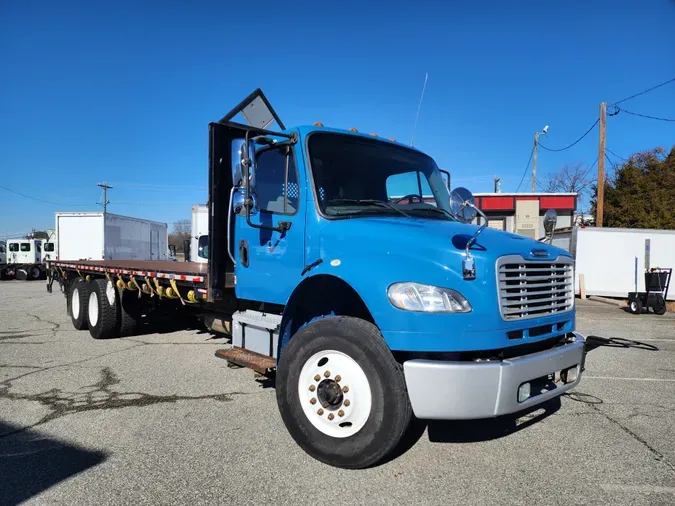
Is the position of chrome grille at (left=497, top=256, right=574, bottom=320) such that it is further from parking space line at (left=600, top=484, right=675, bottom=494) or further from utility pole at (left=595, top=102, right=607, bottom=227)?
utility pole at (left=595, top=102, right=607, bottom=227)

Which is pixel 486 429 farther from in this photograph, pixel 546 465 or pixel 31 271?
pixel 31 271

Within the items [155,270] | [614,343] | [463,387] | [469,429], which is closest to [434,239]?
[463,387]

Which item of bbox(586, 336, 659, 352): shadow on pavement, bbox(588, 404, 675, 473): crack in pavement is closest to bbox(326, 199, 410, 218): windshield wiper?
bbox(588, 404, 675, 473): crack in pavement

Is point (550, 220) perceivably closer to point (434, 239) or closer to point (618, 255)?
point (434, 239)

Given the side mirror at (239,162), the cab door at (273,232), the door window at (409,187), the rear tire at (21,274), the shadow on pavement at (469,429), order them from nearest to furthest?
the shadow on pavement at (469,429) < the cab door at (273,232) < the side mirror at (239,162) < the door window at (409,187) < the rear tire at (21,274)

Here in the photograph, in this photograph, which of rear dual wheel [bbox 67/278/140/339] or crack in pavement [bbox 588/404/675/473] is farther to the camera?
rear dual wheel [bbox 67/278/140/339]

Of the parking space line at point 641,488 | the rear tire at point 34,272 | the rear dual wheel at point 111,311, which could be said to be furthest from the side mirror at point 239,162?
the rear tire at point 34,272

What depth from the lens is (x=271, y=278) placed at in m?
4.46

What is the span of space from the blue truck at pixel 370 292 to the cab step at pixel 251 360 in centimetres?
2

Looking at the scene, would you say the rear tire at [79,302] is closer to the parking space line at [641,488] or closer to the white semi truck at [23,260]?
the parking space line at [641,488]

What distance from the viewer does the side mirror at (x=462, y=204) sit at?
16.5ft

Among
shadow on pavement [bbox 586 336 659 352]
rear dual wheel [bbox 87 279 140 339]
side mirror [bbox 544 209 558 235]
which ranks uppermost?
side mirror [bbox 544 209 558 235]

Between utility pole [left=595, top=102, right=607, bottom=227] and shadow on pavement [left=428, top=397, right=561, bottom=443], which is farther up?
utility pole [left=595, top=102, right=607, bottom=227]

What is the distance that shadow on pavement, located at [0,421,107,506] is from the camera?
3.19m
